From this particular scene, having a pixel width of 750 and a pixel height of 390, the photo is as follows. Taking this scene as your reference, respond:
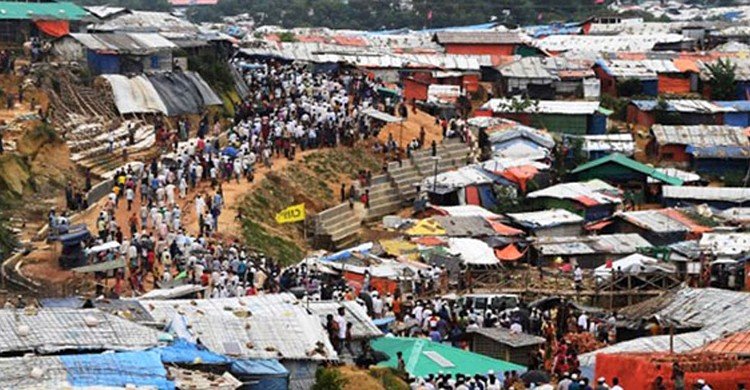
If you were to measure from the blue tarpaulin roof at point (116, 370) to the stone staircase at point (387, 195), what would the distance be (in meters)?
18.8

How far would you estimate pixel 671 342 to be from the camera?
2236 cm

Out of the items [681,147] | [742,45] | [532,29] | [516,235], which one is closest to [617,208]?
[516,235]

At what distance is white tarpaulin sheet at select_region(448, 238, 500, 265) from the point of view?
3250cm

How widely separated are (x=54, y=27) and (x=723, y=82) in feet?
89.4

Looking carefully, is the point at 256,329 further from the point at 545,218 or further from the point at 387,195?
the point at 387,195

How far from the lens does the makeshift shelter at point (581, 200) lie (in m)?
40.0

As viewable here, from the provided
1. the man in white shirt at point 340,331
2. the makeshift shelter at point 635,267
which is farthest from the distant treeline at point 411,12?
the man in white shirt at point 340,331

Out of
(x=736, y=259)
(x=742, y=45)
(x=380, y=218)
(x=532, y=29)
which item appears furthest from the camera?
(x=532, y=29)

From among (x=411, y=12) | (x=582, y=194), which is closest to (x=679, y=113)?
(x=582, y=194)

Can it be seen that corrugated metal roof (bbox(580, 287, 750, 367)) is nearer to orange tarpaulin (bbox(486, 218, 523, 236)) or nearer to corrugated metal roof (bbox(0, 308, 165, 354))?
corrugated metal roof (bbox(0, 308, 165, 354))

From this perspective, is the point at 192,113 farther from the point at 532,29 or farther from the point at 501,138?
the point at 532,29

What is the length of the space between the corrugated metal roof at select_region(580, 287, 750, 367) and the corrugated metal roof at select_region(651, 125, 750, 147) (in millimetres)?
22403

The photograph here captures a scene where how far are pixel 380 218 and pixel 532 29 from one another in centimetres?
4959

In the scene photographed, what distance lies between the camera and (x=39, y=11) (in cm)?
4453
